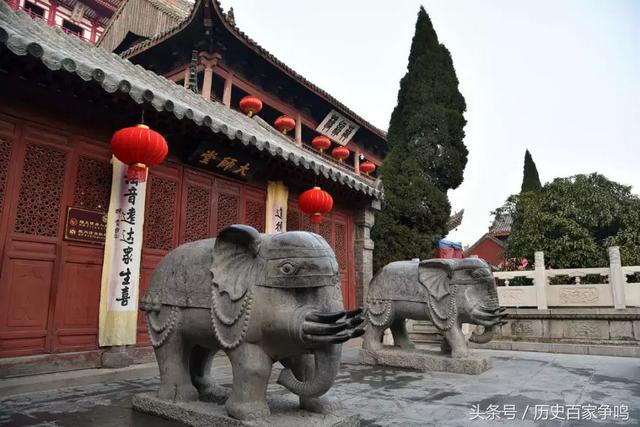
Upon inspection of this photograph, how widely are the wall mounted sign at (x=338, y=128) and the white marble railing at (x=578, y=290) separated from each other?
9.15 m

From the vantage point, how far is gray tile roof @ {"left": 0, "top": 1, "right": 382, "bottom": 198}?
14.2ft

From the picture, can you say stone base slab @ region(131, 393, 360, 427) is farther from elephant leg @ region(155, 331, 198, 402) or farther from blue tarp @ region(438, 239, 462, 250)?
blue tarp @ region(438, 239, 462, 250)

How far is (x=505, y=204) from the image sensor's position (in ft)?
58.2

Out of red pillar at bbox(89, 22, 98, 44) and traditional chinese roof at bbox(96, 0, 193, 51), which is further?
red pillar at bbox(89, 22, 98, 44)

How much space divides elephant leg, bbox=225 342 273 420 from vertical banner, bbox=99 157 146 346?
329 centimetres

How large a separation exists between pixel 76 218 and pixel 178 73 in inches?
363

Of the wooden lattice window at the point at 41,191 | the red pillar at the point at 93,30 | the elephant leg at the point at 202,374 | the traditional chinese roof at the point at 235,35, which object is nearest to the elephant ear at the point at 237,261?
the elephant leg at the point at 202,374

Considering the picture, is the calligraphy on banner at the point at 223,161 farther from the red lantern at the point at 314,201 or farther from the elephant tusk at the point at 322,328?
the elephant tusk at the point at 322,328

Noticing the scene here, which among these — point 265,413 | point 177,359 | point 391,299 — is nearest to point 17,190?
point 177,359

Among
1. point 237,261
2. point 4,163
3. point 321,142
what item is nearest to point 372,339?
point 237,261

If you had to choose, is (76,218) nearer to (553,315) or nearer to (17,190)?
(17,190)

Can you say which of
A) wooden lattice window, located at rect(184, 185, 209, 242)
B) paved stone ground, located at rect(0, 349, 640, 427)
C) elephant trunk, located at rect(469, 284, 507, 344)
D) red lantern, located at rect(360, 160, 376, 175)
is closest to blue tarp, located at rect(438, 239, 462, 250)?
red lantern, located at rect(360, 160, 376, 175)

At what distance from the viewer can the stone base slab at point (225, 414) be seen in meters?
2.78

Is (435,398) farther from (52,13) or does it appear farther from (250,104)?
(52,13)
